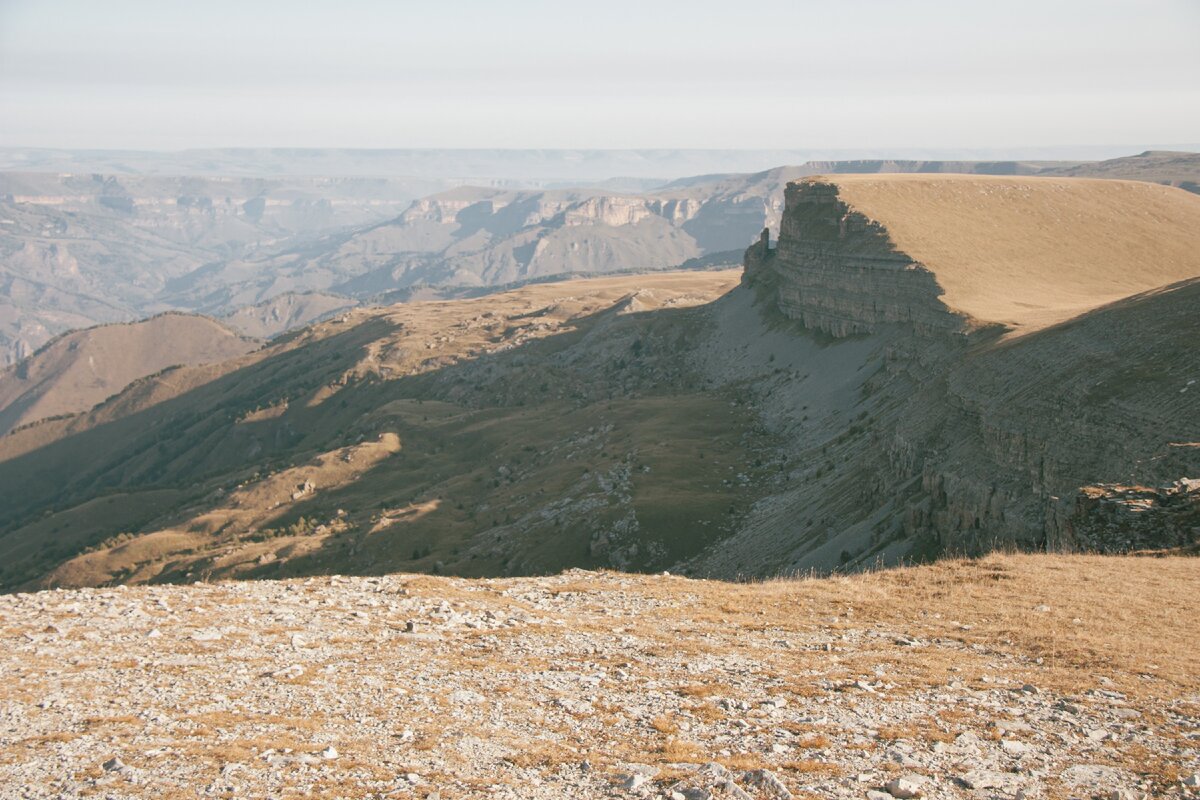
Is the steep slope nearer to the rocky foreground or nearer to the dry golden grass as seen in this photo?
the dry golden grass

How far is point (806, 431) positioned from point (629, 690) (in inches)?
2469

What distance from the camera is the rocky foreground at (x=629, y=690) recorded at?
15.3 meters

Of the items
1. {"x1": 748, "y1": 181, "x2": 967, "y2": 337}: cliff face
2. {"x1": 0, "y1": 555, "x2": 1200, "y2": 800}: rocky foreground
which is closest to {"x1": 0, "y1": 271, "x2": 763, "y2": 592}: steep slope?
{"x1": 748, "y1": 181, "x2": 967, "y2": 337}: cliff face

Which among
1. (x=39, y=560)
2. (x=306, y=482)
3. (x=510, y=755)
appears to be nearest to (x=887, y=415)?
(x=510, y=755)

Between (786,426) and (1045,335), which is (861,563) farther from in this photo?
(786,426)

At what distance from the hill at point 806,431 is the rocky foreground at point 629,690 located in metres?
10.9

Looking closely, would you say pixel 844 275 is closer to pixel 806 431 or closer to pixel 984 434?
pixel 806 431

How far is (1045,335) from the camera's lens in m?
51.8

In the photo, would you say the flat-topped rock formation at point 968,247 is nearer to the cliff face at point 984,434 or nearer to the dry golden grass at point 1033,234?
the dry golden grass at point 1033,234

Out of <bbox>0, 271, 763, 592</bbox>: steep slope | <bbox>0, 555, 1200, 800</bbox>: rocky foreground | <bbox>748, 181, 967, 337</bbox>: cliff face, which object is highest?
<bbox>748, 181, 967, 337</bbox>: cliff face

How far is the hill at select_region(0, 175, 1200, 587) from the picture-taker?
39.6m

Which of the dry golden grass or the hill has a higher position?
the dry golden grass

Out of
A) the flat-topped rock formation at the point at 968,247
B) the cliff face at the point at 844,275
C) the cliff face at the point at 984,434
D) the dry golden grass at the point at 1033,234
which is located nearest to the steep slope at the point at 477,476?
the cliff face at the point at 984,434

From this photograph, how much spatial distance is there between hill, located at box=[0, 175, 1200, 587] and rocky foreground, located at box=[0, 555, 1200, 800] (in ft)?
35.9
